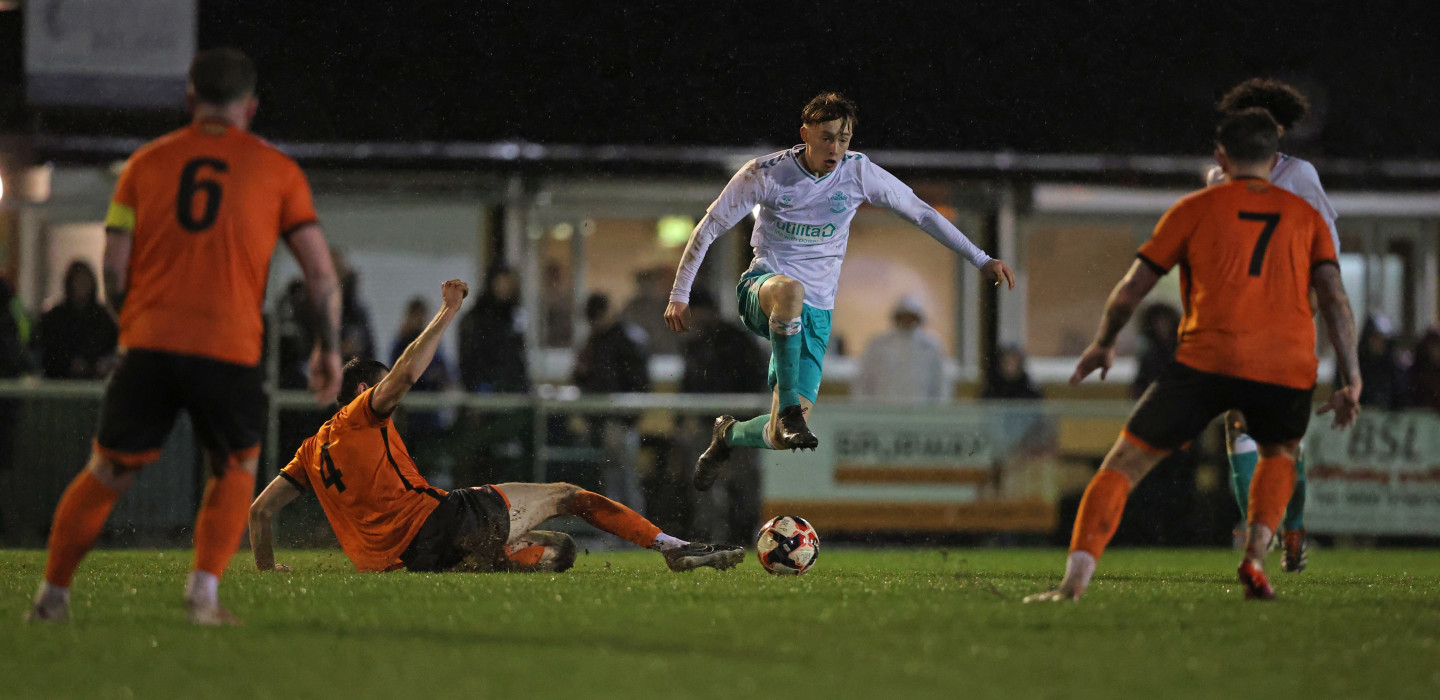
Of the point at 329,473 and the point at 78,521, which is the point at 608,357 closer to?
the point at 329,473

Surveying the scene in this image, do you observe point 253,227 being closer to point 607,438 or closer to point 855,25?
point 607,438

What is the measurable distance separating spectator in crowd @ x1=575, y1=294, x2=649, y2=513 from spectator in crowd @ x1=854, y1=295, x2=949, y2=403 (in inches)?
85.4

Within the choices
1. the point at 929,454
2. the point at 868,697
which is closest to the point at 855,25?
the point at 929,454

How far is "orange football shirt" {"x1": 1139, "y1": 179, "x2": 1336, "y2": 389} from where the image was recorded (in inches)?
237

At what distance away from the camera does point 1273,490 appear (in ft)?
20.9

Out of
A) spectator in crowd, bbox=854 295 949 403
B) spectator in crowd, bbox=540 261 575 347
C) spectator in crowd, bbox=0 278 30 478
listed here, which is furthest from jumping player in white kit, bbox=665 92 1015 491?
spectator in crowd, bbox=540 261 575 347

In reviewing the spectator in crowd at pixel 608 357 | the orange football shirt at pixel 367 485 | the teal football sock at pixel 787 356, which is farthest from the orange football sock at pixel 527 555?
the spectator in crowd at pixel 608 357

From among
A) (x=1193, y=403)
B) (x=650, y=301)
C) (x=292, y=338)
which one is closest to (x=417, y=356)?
(x=1193, y=403)

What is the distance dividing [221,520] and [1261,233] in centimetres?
390

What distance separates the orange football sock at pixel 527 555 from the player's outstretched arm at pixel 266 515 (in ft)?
3.61

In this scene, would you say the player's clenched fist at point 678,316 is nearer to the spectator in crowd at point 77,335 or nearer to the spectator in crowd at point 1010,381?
the spectator in crowd at point 77,335

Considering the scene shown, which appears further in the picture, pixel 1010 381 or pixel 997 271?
pixel 1010 381

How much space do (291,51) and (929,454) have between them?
828cm

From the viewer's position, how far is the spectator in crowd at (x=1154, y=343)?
14477 millimetres
